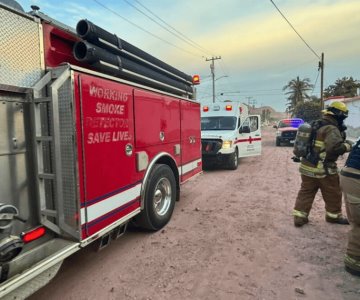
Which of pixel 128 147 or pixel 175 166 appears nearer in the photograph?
pixel 128 147

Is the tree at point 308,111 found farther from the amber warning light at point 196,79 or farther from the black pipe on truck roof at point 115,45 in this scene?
the black pipe on truck roof at point 115,45

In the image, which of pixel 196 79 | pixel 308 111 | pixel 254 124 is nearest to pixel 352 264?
pixel 196 79

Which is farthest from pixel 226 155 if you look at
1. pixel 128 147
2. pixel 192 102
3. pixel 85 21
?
pixel 85 21

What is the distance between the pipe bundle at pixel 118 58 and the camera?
3168mm

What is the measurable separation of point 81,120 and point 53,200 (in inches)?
31.6

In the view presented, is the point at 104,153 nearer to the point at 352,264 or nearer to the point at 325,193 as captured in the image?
the point at 352,264

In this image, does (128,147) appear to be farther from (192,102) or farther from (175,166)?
(192,102)

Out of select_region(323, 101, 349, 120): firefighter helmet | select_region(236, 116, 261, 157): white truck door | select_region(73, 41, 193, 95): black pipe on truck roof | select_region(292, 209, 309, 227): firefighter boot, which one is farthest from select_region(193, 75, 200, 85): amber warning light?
select_region(236, 116, 261, 157): white truck door

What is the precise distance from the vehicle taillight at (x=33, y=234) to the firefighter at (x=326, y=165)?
367 centimetres

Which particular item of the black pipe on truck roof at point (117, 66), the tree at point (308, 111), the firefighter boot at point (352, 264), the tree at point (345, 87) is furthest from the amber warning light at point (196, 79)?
the tree at point (345, 87)

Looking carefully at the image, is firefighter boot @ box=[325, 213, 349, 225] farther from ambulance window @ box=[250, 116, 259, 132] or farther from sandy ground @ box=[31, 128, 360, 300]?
ambulance window @ box=[250, 116, 259, 132]

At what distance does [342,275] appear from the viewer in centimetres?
331

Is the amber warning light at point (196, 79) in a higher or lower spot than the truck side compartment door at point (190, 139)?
higher

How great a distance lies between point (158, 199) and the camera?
4855mm
